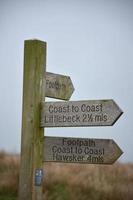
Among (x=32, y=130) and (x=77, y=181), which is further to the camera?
(x=77, y=181)

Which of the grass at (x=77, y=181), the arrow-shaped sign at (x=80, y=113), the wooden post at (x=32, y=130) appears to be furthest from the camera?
the grass at (x=77, y=181)

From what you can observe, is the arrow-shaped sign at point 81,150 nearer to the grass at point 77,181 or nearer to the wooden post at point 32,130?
the wooden post at point 32,130

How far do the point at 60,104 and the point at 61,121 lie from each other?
11 centimetres

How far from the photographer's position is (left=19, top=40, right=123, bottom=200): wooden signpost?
2.81m

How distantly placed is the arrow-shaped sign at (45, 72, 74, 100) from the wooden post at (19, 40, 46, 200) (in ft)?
0.14

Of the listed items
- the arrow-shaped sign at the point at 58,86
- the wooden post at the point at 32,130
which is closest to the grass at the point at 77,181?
the wooden post at the point at 32,130

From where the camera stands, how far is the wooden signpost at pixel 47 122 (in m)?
Answer: 2.81

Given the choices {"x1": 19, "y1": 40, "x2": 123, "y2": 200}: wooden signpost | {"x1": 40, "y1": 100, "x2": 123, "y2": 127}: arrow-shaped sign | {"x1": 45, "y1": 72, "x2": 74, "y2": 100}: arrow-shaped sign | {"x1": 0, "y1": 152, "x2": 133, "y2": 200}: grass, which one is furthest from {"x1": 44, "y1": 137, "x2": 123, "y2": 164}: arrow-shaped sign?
{"x1": 0, "y1": 152, "x2": 133, "y2": 200}: grass

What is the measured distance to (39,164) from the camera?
2996 mm

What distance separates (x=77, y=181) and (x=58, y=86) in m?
1.95

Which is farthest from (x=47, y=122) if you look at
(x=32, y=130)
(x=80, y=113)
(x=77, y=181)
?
(x=77, y=181)

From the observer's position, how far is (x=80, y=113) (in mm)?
2855

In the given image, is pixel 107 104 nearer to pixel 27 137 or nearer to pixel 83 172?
pixel 27 137

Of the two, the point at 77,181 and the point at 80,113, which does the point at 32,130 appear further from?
the point at 77,181
